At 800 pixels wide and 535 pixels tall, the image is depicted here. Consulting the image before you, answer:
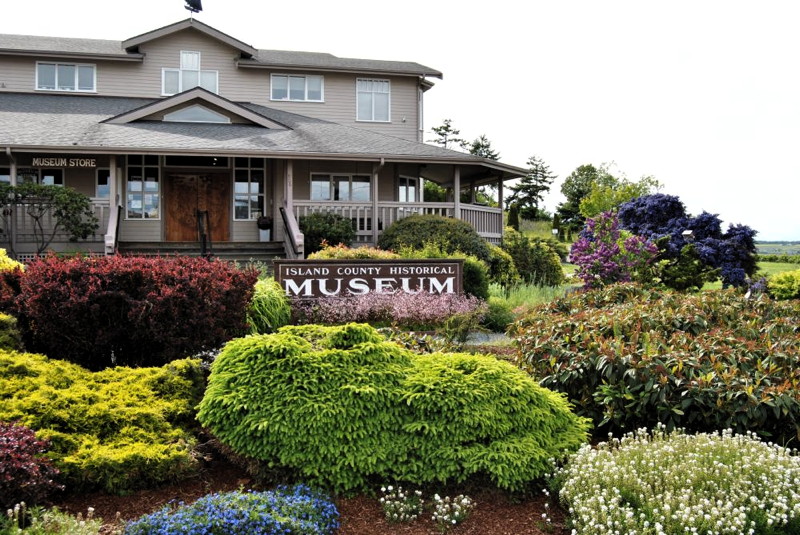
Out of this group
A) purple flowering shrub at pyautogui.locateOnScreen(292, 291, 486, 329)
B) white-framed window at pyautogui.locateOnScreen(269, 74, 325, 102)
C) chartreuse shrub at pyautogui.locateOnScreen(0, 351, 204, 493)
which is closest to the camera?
chartreuse shrub at pyautogui.locateOnScreen(0, 351, 204, 493)

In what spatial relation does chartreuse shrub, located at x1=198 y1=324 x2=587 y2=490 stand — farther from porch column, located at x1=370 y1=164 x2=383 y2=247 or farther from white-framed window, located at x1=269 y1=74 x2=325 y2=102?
white-framed window, located at x1=269 y1=74 x2=325 y2=102

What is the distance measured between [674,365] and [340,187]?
17431 mm

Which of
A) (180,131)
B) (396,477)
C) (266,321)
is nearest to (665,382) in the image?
(396,477)

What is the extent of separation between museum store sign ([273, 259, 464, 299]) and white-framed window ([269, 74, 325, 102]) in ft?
49.2

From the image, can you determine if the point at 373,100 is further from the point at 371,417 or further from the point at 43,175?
→ the point at 371,417

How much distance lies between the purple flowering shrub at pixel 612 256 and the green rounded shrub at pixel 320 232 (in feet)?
24.2

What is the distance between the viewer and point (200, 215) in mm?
18984

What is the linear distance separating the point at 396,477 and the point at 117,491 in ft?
5.90

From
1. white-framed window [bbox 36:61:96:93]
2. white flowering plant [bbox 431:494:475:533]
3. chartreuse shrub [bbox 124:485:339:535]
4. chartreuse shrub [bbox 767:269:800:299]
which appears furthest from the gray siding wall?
chartreuse shrub [bbox 124:485:339:535]

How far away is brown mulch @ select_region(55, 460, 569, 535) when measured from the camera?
4188 millimetres

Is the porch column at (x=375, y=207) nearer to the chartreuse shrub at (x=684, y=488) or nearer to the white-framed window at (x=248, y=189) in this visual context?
the white-framed window at (x=248, y=189)

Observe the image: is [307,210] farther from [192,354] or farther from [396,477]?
[396,477]

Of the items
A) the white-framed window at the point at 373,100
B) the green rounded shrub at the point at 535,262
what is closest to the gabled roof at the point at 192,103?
the white-framed window at the point at 373,100

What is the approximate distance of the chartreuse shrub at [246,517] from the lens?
368cm
